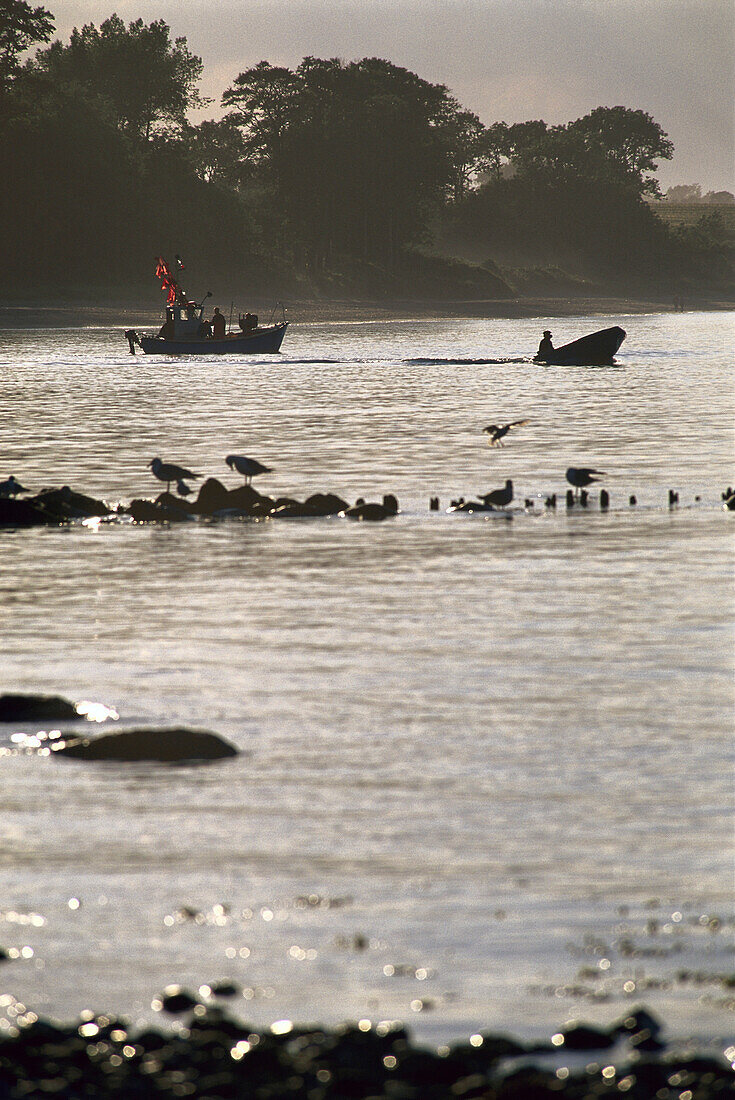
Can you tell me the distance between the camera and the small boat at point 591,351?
204 feet

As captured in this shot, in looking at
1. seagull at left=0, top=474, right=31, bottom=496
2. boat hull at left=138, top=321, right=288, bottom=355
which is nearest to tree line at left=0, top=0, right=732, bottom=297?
boat hull at left=138, top=321, right=288, bottom=355

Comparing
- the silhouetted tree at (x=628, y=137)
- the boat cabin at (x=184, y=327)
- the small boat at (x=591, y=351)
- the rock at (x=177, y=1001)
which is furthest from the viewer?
the silhouetted tree at (x=628, y=137)

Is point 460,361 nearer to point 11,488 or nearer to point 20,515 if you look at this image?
point 11,488

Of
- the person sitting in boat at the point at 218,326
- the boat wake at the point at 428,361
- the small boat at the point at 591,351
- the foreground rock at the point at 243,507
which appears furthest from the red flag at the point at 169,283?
the foreground rock at the point at 243,507

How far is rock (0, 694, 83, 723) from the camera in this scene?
962 cm

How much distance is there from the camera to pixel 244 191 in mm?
146625

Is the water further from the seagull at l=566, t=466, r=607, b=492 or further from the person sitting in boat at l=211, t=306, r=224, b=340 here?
the person sitting in boat at l=211, t=306, r=224, b=340

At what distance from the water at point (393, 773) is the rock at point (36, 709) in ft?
1.35

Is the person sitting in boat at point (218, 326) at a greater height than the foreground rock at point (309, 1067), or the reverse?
the person sitting in boat at point (218, 326)


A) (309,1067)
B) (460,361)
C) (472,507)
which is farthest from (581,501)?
(460,361)

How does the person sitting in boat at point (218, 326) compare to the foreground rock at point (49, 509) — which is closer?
the foreground rock at point (49, 509)

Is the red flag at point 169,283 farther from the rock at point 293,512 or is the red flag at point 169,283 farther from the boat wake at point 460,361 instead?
the rock at point 293,512

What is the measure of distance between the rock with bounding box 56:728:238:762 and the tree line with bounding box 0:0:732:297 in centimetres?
9287

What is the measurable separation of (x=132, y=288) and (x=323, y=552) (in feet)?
292
